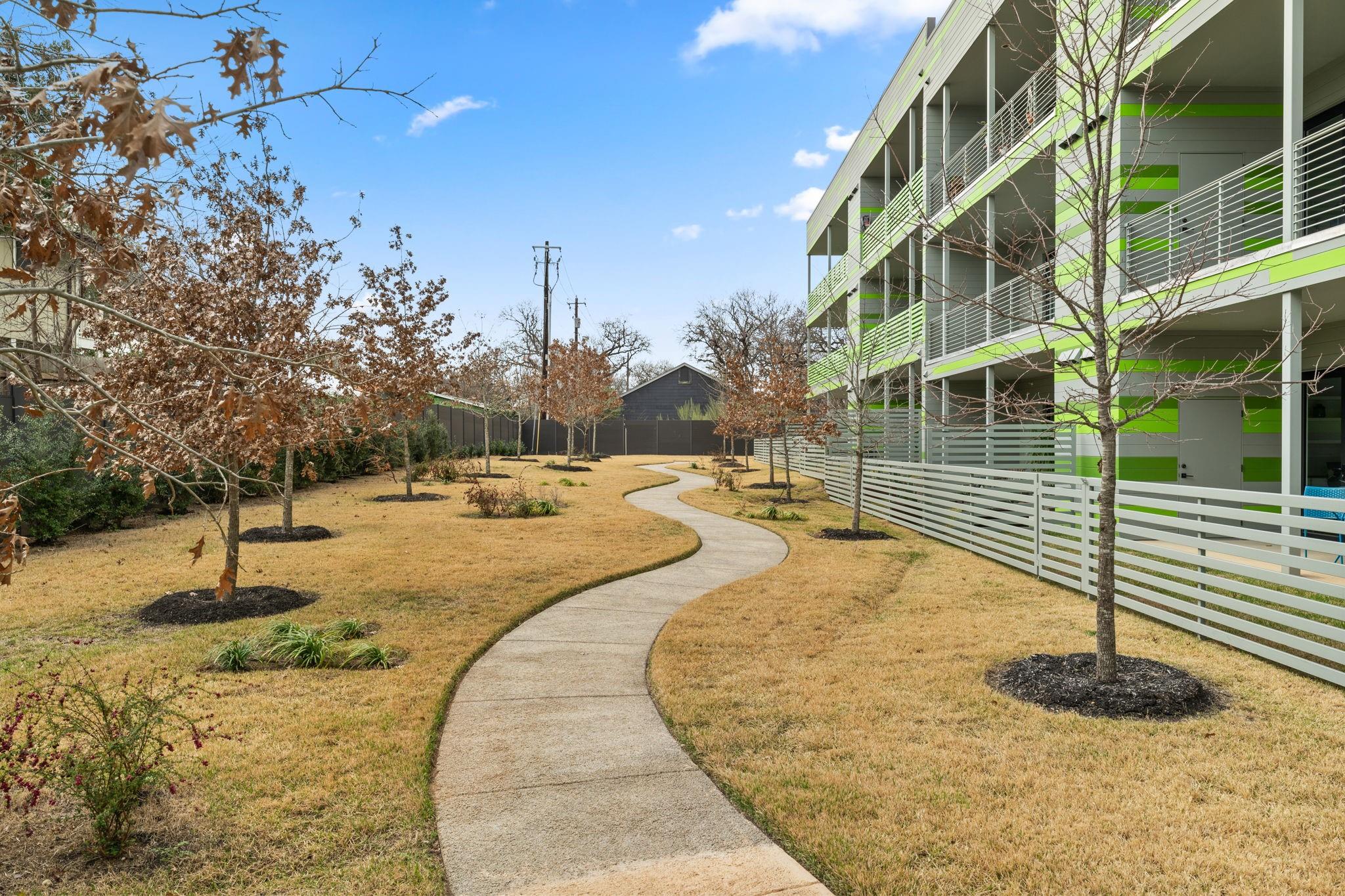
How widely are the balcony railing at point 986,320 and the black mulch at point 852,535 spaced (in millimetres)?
4238

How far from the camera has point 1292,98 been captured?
8.74 metres

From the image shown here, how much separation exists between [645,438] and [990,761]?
4519 cm

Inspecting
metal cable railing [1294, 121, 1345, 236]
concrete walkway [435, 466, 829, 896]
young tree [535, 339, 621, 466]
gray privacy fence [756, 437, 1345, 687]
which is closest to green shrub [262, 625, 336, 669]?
concrete walkway [435, 466, 829, 896]

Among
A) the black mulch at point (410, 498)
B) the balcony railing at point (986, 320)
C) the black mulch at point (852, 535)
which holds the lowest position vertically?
the black mulch at point (852, 535)

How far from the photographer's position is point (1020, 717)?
4.92m

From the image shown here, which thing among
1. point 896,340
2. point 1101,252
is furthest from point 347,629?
point 896,340

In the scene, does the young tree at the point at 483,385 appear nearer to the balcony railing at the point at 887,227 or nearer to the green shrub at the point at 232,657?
the balcony railing at the point at 887,227

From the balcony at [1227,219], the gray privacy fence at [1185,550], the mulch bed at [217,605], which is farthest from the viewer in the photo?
the balcony at [1227,219]

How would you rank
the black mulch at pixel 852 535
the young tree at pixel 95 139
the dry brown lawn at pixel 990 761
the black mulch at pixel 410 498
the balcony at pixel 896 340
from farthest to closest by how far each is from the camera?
the balcony at pixel 896 340 → the black mulch at pixel 410 498 → the black mulch at pixel 852 535 → the dry brown lawn at pixel 990 761 → the young tree at pixel 95 139

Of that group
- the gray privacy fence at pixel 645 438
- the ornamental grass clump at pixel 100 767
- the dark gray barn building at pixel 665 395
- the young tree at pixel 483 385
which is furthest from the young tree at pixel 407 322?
the dark gray barn building at pixel 665 395

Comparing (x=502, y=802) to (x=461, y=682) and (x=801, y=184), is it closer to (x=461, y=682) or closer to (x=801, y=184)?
(x=461, y=682)

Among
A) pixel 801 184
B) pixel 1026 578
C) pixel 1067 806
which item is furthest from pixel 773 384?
pixel 801 184

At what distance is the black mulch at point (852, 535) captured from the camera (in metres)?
13.1

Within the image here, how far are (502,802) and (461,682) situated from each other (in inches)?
76.8
